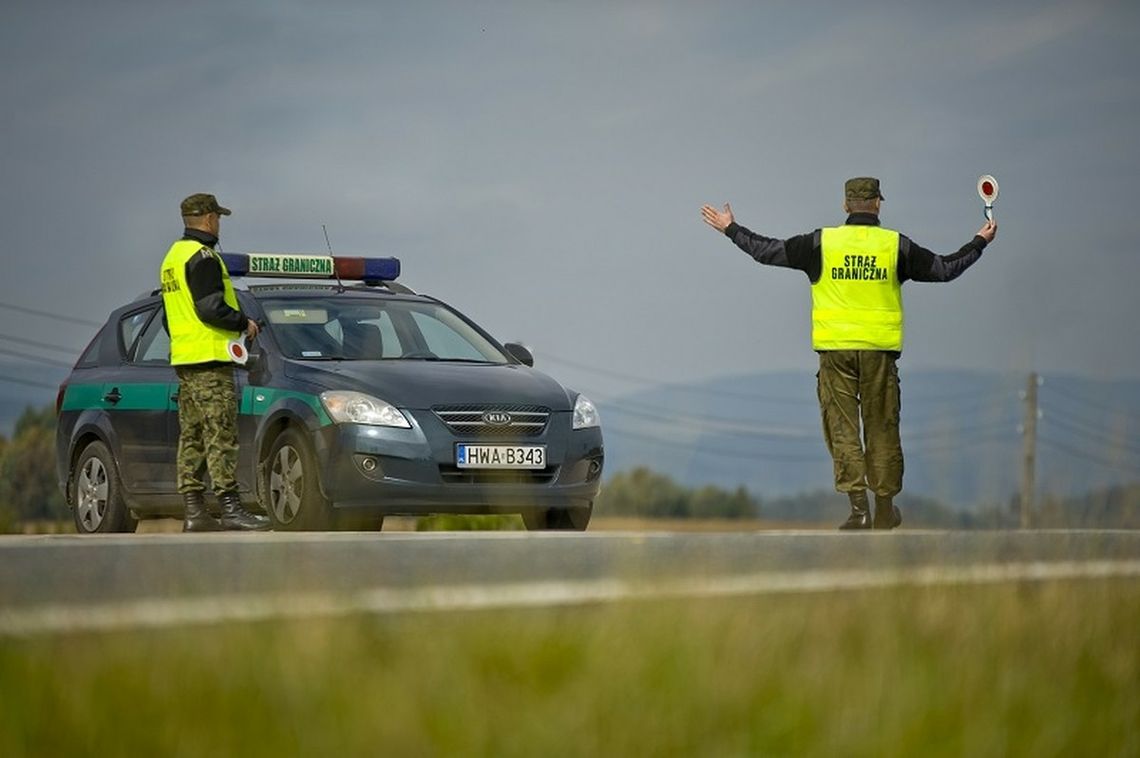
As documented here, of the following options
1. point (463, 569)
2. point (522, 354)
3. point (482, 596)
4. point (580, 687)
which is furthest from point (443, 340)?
point (580, 687)

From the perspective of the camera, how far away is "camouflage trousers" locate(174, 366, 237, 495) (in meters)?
13.5

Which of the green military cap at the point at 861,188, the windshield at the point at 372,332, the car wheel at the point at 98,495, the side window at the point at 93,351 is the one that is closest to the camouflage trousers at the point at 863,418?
the green military cap at the point at 861,188

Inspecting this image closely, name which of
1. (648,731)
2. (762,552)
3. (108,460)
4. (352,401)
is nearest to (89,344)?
(108,460)

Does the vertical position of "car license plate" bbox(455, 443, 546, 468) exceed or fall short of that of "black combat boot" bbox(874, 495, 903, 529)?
it exceeds it

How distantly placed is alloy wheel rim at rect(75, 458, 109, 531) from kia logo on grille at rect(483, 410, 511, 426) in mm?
3290

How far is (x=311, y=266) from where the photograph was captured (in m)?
15.1

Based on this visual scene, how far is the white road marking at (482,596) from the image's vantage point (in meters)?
6.37

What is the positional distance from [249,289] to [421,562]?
687 cm

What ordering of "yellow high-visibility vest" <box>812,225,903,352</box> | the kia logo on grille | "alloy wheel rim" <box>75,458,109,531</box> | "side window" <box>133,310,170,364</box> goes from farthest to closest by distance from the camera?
"alloy wheel rim" <box>75,458,109,531</box>, "side window" <box>133,310,170,364</box>, "yellow high-visibility vest" <box>812,225,903,352</box>, the kia logo on grille

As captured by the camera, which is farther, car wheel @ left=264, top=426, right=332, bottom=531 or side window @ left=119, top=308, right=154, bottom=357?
side window @ left=119, top=308, right=154, bottom=357

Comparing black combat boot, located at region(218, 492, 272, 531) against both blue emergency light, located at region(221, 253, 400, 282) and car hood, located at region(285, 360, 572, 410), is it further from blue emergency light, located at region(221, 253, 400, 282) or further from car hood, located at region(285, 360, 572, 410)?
blue emergency light, located at region(221, 253, 400, 282)

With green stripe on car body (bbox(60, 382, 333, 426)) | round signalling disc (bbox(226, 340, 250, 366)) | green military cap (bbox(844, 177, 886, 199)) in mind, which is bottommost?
green stripe on car body (bbox(60, 382, 333, 426))

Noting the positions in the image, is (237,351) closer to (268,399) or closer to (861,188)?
(268,399)

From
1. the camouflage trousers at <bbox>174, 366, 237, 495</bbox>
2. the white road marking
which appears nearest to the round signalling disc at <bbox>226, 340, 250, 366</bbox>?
the camouflage trousers at <bbox>174, 366, 237, 495</bbox>
